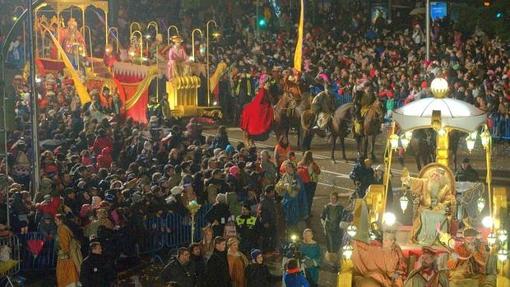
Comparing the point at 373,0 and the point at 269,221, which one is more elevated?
the point at 373,0

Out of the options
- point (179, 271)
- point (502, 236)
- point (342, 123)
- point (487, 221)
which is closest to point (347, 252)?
point (502, 236)

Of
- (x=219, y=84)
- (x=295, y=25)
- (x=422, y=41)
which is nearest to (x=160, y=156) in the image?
(x=219, y=84)

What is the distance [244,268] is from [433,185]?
341 centimetres

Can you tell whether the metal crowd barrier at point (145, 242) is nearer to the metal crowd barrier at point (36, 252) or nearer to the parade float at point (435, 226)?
the metal crowd barrier at point (36, 252)

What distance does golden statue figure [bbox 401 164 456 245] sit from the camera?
20.4 meters

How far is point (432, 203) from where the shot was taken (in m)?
20.5

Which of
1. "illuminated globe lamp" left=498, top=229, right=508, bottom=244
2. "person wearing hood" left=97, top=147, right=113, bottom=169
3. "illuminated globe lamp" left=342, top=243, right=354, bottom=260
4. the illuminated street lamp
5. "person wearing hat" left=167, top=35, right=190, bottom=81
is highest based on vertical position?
"person wearing hat" left=167, top=35, right=190, bottom=81

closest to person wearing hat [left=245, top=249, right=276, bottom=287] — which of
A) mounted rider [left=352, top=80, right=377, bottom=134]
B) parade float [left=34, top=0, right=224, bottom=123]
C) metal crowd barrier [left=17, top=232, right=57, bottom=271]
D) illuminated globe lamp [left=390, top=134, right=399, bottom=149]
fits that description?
illuminated globe lamp [left=390, top=134, right=399, bottom=149]

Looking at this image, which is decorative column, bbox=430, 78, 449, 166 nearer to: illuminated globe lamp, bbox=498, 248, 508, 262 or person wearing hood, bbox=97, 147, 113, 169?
illuminated globe lamp, bbox=498, 248, 508, 262

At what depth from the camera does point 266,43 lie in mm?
48250

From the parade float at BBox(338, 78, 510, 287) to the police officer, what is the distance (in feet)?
6.10

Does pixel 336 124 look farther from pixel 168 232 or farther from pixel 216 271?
pixel 216 271

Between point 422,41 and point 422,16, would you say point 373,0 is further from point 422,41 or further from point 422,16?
point 422,41

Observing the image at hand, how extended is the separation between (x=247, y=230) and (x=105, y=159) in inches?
265
